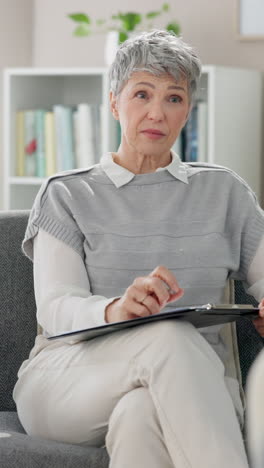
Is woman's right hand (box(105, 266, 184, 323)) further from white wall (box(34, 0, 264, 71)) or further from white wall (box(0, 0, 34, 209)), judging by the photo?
white wall (box(0, 0, 34, 209))

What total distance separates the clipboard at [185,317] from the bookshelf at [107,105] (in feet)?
5.60

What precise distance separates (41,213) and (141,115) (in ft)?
0.92

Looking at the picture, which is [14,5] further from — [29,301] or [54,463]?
[54,463]

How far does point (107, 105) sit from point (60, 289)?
179 centimetres

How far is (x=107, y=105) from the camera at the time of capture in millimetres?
3467

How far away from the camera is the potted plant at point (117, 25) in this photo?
11.3 ft

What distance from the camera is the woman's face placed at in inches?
75.3

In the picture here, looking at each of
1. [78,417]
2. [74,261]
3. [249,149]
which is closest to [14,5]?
[249,149]

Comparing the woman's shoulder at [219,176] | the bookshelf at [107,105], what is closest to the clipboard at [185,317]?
the woman's shoulder at [219,176]

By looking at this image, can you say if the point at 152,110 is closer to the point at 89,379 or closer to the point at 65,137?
the point at 89,379

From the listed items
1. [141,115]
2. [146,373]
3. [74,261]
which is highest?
[141,115]

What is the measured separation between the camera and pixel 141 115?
1924 millimetres

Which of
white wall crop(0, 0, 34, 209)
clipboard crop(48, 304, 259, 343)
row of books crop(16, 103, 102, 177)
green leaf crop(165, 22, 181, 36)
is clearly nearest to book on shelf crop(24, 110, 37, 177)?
row of books crop(16, 103, 102, 177)

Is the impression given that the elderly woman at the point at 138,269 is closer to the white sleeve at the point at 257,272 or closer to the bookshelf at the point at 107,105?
the white sleeve at the point at 257,272
